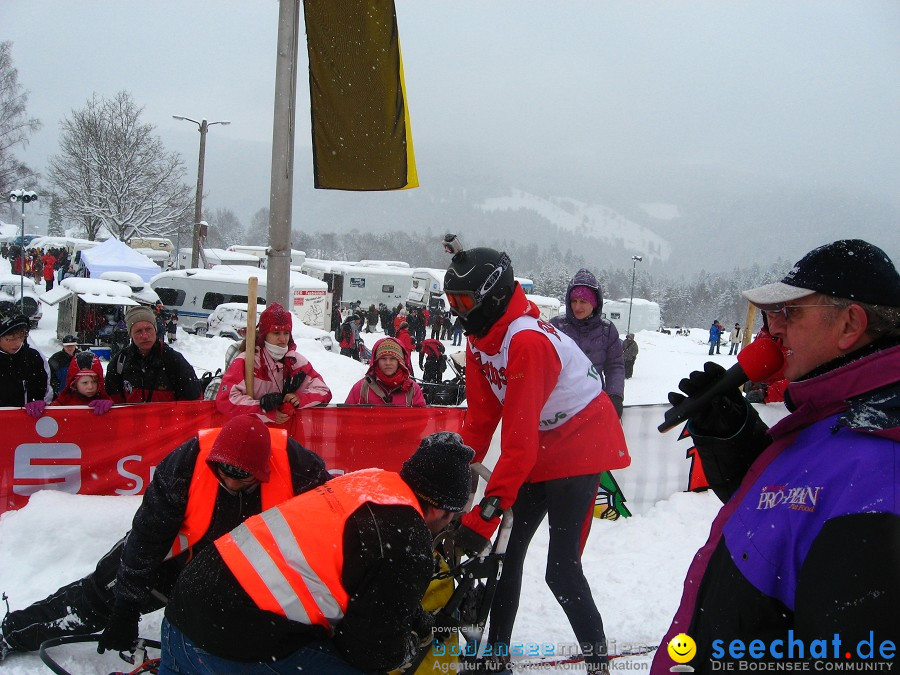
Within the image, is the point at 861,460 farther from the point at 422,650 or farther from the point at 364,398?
the point at 364,398

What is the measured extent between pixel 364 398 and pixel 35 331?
16529 mm

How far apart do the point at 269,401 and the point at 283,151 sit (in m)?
2.94

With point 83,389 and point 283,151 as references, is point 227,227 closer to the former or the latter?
point 283,151

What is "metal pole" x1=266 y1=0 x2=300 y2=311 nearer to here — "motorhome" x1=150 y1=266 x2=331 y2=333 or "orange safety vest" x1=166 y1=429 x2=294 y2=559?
"orange safety vest" x1=166 y1=429 x2=294 y2=559

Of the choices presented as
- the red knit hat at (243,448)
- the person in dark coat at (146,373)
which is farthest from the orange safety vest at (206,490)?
the person in dark coat at (146,373)

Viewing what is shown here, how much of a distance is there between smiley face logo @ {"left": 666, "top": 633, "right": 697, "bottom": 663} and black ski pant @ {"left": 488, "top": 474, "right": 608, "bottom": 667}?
4.49 ft

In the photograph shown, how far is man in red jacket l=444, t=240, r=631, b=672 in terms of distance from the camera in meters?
2.48

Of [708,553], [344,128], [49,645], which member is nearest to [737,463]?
[708,553]

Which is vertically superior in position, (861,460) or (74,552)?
(861,460)

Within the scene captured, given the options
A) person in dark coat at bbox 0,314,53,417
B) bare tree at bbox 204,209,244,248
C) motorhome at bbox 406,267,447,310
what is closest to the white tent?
motorhome at bbox 406,267,447,310

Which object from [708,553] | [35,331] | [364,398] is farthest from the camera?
[35,331]

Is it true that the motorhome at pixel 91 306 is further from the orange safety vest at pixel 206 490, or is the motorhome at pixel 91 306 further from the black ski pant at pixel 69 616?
the orange safety vest at pixel 206 490

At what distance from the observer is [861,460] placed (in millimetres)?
1070

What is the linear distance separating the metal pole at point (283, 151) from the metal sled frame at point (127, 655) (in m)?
3.60
